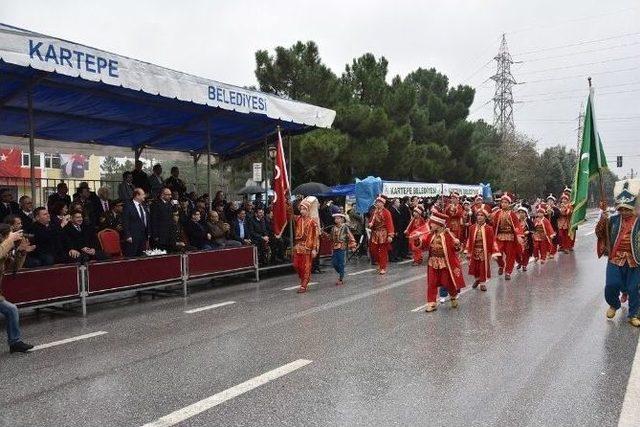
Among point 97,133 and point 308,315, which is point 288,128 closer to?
point 97,133

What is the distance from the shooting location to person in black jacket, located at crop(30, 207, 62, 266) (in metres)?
8.88

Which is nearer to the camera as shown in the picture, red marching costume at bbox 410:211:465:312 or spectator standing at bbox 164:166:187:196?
red marching costume at bbox 410:211:465:312

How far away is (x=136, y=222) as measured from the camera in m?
10.3

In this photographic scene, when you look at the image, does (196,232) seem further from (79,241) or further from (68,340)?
(68,340)

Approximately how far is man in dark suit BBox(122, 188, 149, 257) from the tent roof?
2.01m

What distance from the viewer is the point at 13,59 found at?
24.5ft

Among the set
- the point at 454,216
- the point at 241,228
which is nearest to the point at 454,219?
the point at 454,216

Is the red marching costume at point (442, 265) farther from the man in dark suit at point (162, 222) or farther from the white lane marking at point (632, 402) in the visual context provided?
the man in dark suit at point (162, 222)

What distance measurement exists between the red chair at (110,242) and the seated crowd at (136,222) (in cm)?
10

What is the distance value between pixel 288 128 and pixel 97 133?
4871 millimetres

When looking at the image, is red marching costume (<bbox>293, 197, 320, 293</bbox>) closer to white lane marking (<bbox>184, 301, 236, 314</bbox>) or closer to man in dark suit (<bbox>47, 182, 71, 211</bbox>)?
white lane marking (<bbox>184, 301, 236, 314</bbox>)

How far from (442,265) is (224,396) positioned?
4.68 m

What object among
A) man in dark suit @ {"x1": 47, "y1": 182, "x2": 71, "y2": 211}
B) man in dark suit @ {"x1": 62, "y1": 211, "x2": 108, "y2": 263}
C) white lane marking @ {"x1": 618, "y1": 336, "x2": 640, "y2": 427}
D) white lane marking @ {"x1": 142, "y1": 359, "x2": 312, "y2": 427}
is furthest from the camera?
man in dark suit @ {"x1": 47, "y1": 182, "x2": 71, "y2": 211}

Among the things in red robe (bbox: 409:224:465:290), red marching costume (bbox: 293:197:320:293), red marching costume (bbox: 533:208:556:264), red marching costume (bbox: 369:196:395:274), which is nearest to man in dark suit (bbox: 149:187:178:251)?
red marching costume (bbox: 293:197:320:293)
